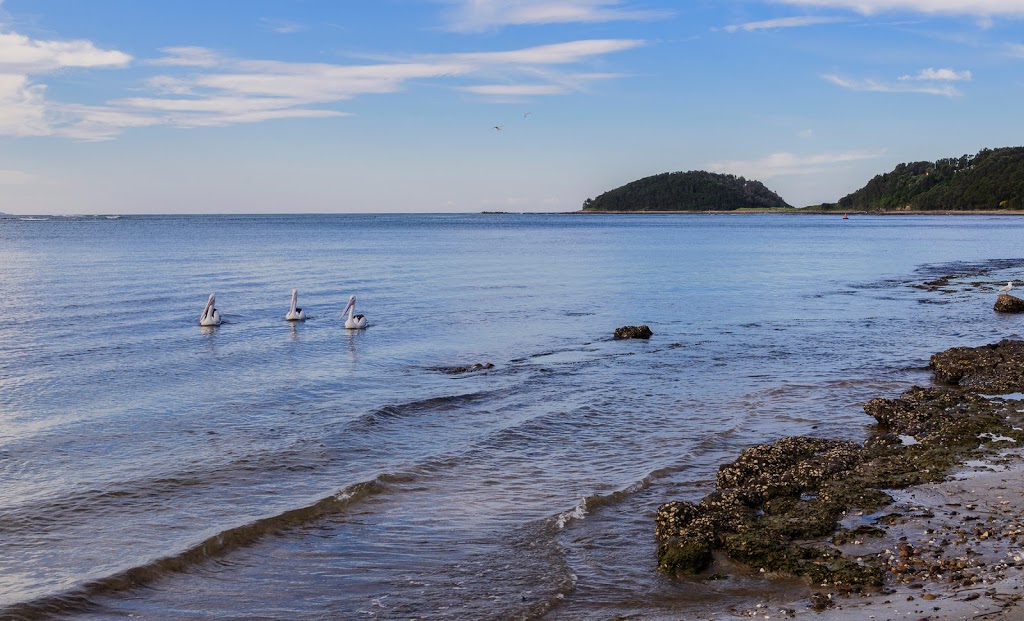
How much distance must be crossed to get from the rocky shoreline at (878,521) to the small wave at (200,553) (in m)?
3.99

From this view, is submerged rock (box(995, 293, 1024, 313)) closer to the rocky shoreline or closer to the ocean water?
the ocean water

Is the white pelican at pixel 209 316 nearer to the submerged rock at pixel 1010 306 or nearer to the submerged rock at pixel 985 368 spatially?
the submerged rock at pixel 985 368

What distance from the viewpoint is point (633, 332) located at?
80.1 feet

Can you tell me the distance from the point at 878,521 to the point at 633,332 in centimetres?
1534

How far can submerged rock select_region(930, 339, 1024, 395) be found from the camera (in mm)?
15805

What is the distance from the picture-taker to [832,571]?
25.9 feet

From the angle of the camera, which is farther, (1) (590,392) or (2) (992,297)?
(2) (992,297)

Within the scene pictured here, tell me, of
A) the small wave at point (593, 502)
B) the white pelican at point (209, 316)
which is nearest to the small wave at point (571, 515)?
the small wave at point (593, 502)

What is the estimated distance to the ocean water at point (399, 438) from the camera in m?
8.20

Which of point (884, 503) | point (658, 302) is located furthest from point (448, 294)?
point (884, 503)

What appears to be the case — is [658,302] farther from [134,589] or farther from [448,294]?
[134,589]

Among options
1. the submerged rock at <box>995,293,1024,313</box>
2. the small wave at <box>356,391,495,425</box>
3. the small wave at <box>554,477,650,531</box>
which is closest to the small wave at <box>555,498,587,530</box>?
the small wave at <box>554,477,650,531</box>

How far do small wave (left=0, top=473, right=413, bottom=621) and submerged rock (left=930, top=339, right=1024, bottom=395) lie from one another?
11.7 metres

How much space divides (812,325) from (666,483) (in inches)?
710
